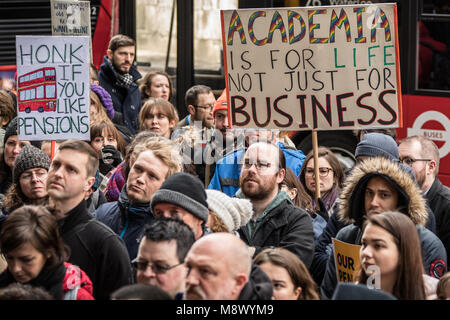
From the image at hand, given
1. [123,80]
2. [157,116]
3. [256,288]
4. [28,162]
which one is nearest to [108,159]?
[157,116]

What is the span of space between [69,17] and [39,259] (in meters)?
6.79

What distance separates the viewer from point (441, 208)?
6516 millimetres

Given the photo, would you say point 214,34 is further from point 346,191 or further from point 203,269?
point 203,269

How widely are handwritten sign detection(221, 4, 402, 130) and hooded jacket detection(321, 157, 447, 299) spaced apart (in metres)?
1.30

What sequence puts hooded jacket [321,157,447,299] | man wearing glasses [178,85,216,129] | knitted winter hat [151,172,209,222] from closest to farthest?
knitted winter hat [151,172,209,222] < hooded jacket [321,157,447,299] < man wearing glasses [178,85,216,129]

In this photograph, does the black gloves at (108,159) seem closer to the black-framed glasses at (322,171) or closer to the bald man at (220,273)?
the black-framed glasses at (322,171)

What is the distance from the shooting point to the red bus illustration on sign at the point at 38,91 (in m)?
7.15

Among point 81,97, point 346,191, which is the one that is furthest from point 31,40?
point 346,191

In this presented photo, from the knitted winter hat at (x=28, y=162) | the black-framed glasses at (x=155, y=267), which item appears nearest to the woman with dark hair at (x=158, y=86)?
the knitted winter hat at (x=28, y=162)

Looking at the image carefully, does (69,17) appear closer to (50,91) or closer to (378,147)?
(50,91)

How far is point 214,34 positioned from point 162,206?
766 centimetres

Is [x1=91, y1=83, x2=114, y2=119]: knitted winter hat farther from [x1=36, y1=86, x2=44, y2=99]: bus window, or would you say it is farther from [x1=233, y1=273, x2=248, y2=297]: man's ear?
[x1=233, y1=273, x2=248, y2=297]: man's ear

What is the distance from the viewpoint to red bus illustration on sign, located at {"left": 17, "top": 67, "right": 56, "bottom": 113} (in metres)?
7.15

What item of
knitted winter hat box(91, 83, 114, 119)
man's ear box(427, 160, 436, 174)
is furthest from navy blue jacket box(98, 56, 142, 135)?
man's ear box(427, 160, 436, 174)
